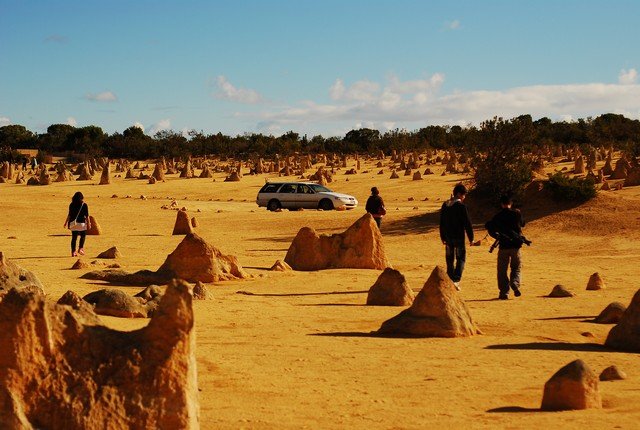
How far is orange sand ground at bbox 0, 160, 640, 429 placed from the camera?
844 cm

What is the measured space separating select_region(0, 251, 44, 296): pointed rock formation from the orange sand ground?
90 cm

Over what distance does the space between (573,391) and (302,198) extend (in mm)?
31154

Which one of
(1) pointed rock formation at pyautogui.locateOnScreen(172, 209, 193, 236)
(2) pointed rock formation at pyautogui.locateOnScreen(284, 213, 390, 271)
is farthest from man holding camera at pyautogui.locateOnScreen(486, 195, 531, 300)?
(1) pointed rock formation at pyautogui.locateOnScreen(172, 209, 193, 236)

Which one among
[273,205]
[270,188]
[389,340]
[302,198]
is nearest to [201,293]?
[389,340]

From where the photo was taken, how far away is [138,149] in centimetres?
9281

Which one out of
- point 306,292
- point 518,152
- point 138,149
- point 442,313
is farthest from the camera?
point 138,149

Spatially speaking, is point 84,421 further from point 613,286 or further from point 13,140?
point 13,140

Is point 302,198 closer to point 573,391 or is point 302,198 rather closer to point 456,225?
point 456,225

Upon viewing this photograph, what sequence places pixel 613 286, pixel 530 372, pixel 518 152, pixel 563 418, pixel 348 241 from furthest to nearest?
1. pixel 518 152
2. pixel 348 241
3. pixel 613 286
4. pixel 530 372
5. pixel 563 418

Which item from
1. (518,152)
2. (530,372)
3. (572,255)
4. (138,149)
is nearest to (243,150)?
(138,149)

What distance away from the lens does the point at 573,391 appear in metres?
8.28

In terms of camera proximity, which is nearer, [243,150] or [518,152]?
[518,152]

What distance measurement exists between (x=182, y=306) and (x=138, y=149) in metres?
87.8

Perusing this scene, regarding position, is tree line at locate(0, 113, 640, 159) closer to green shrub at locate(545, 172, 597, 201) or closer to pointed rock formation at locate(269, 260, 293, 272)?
green shrub at locate(545, 172, 597, 201)
